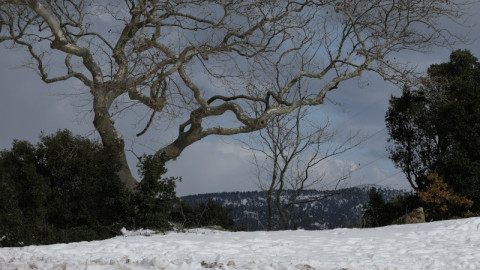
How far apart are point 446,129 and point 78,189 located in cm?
1223

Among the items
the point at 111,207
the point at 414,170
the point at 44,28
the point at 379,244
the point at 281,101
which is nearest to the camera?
the point at 379,244

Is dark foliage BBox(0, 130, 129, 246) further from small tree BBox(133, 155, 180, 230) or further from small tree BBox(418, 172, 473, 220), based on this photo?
small tree BBox(418, 172, 473, 220)

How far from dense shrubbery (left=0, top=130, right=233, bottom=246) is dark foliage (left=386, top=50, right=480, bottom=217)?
8.79m

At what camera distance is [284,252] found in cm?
700

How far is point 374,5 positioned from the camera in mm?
12664

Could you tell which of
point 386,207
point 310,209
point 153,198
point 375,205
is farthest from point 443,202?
point 153,198

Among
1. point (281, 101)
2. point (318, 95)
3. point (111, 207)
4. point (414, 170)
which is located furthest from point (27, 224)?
point (414, 170)

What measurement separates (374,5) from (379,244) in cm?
712

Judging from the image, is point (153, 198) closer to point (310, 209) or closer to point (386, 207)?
point (310, 209)

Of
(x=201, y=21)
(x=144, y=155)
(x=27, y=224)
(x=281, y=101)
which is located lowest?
(x=27, y=224)

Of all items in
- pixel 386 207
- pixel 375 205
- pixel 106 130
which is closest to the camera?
pixel 106 130

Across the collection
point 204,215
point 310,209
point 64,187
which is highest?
point 64,187

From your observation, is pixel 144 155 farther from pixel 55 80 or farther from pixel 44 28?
pixel 44 28

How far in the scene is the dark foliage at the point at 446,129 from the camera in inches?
631
